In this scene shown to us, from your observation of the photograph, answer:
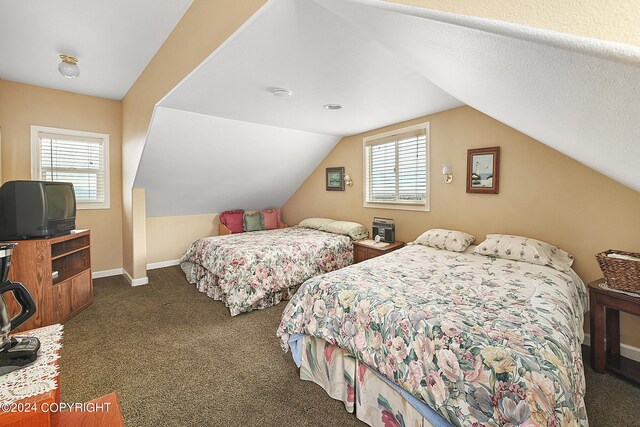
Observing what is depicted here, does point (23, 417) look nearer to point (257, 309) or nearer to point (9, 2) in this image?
point (257, 309)

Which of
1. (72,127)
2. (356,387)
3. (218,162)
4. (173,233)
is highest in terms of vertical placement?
(72,127)

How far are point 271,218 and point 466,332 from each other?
4.61 metres

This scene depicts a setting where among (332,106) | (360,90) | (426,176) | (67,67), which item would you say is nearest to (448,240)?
(426,176)

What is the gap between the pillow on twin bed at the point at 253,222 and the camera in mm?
5191

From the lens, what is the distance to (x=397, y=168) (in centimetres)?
A: 386

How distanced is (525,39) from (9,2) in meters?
3.34

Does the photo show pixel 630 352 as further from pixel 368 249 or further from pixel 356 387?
pixel 368 249

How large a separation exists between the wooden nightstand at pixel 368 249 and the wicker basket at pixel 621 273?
6.38 ft

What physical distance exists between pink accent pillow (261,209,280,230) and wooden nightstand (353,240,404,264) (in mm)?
2158

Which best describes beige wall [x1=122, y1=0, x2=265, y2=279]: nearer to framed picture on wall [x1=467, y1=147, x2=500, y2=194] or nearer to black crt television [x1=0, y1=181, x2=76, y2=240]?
black crt television [x1=0, y1=181, x2=76, y2=240]

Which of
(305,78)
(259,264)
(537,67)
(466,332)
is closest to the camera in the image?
(537,67)

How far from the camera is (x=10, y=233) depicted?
103 inches

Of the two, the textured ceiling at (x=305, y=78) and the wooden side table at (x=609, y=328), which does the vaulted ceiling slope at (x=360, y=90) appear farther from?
the wooden side table at (x=609, y=328)

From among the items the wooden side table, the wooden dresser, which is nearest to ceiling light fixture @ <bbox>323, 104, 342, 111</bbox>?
the wooden side table
